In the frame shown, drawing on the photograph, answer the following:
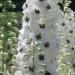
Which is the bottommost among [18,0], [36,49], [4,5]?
[18,0]

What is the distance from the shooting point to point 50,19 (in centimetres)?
772

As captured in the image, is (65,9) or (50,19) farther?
(65,9)

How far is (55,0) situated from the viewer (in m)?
7.96

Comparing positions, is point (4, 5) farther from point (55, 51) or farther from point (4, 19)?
point (55, 51)

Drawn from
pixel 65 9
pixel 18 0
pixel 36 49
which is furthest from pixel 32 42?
pixel 18 0

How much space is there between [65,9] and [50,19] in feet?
9.30

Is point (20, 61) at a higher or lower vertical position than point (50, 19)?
lower

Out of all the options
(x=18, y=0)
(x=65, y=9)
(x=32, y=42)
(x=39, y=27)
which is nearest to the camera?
(x=32, y=42)

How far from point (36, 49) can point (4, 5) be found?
83 cm

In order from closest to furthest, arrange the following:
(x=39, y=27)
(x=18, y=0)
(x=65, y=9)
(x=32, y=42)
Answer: (x=32, y=42) < (x=39, y=27) < (x=65, y=9) < (x=18, y=0)

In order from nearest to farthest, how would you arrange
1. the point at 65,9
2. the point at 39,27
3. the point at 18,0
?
the point at 39,27
the point at 65,9
the point at 18,0

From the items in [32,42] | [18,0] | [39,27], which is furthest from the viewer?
[18,0]

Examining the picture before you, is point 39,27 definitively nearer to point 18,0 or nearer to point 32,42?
point 32,42

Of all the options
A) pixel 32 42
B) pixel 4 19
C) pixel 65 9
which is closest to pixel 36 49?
pixel 32 42
